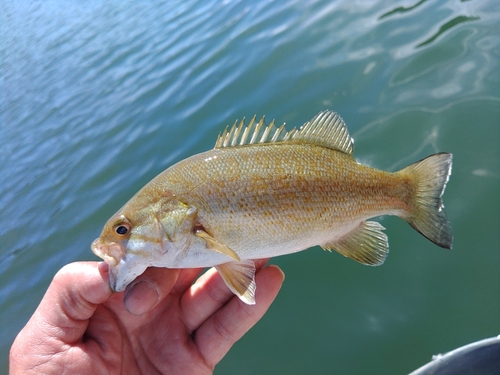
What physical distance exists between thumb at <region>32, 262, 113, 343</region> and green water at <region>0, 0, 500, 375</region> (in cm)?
190

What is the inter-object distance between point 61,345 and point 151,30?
1258 centimetres

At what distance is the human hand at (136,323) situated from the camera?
2.53 metres

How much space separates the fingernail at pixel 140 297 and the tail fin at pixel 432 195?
6.05 ft

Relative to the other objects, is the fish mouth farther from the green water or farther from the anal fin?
→ the green water

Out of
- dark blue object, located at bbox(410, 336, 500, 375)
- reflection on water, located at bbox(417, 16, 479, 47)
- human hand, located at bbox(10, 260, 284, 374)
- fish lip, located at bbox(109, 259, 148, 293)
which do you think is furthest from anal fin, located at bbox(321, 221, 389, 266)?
reflection on water, located at bbox(417, 16, 479, 47)

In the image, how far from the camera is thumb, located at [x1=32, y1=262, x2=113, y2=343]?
2.51 meters

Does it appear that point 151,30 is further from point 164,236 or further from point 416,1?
point 164,236

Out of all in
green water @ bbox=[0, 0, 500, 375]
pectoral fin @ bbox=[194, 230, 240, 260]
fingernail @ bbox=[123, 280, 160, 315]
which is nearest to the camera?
pectoral fin @ bbox=[194, 230, 240, 260]

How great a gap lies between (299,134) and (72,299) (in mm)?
1820

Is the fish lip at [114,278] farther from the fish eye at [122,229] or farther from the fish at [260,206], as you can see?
the fish eye at [122,229]

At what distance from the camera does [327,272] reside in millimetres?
4266

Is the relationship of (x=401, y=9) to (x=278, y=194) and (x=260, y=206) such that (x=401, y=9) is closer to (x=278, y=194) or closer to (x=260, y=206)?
(x=278, y=194)

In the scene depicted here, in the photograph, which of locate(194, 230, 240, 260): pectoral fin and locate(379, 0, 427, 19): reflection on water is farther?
locate(379, 0, 427, 19): reflection on water

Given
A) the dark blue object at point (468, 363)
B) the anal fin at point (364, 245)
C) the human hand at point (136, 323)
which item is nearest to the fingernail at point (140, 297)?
the human hand at point (136, 323)
